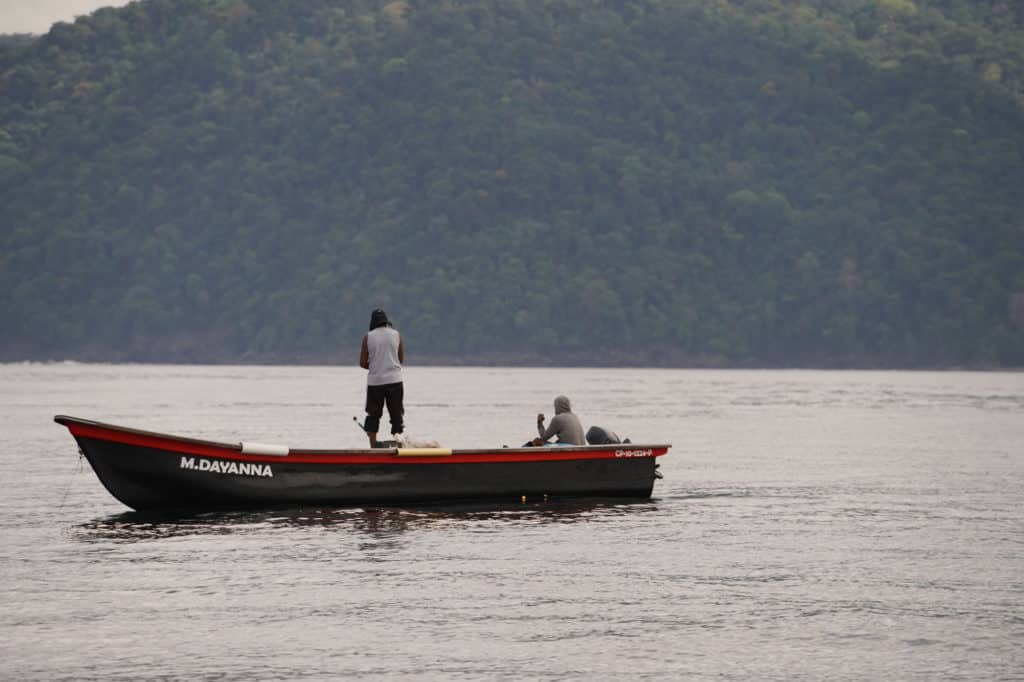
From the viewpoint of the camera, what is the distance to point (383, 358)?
25.0 metres

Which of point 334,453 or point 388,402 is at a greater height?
point 388,402

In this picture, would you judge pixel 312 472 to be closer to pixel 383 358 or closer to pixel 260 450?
pixel 260 450

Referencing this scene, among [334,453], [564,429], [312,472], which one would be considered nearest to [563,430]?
[564,429]

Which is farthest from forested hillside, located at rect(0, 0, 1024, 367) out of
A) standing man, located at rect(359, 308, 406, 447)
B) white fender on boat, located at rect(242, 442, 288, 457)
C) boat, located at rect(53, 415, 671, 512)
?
white fender on boat, located at rect(242, 442, 288, 457)

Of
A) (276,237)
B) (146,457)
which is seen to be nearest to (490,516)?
(146,457)

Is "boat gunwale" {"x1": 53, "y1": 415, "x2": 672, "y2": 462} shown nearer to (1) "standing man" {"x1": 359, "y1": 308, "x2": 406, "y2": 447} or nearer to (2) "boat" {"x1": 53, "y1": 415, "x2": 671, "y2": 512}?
(2) "boat" {"x1": 53, "y1": 415, "x2": 671, "y2": 512}

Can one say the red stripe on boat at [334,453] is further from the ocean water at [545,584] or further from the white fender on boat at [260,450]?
the ocean water at [545,584]

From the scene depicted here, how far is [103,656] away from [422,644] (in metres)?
2.90

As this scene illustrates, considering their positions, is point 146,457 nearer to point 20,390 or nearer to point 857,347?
point 20,390

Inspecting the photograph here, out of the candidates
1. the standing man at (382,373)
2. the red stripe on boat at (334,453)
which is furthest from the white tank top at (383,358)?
the red stripe on boat at (334,453)

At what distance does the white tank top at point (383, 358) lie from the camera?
2497 cm

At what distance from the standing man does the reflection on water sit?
52.8 inches

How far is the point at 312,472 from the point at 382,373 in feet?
6.39

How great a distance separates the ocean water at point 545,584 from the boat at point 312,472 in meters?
0.35
